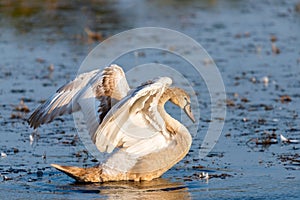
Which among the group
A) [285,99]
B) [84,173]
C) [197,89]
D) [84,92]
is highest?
[197,89]

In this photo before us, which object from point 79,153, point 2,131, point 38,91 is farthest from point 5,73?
point 79,153

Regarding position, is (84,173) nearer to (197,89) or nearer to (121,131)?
(121,131)

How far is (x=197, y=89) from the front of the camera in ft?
44.1

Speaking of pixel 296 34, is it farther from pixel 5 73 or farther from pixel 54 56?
pixel 5 73

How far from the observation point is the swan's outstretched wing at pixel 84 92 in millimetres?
8383

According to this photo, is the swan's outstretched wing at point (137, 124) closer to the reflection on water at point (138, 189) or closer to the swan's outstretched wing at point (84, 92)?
the swan's outstretched wing at point (84, 92)

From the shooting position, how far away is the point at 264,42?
57.8 feet

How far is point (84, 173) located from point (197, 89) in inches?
204

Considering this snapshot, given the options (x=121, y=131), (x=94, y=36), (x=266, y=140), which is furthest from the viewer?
(x=94, y=36)

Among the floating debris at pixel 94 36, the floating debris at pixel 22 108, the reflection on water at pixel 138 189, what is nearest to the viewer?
the reflection on water at pixel 138 189

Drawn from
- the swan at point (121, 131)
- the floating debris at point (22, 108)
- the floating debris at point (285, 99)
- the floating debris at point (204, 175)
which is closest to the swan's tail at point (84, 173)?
the swan at point (121, 131)

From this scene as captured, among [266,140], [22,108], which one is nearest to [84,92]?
[266,140]

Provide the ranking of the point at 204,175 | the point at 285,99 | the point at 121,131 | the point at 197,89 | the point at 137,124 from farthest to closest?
1. the point at 197,89
2. the point at 285,99
3. the point at 204,175
4. the point at 121,131
5. the point at 137,124

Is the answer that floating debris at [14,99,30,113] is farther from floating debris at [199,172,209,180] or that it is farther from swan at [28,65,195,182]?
floating debris at [199,172,209,180]
